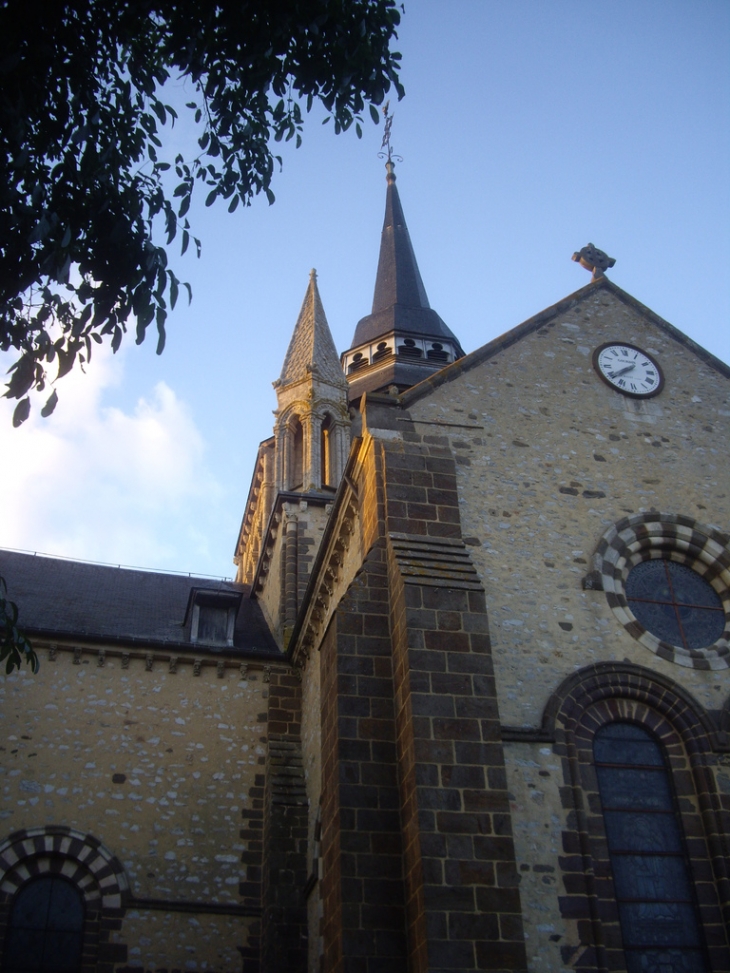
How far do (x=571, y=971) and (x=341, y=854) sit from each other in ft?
7.57

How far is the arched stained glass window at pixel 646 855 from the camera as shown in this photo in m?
9.38

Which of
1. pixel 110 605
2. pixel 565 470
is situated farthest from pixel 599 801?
pixel 110 605

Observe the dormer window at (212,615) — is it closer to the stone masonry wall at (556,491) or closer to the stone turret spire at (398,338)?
the stone masonry wall at (556,491)

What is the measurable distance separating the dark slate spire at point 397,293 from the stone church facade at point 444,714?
11.1 metres

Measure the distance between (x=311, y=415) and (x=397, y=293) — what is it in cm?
850

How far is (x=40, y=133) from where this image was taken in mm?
7812

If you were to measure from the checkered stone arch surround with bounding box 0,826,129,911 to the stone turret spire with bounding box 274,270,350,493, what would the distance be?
27.5ft

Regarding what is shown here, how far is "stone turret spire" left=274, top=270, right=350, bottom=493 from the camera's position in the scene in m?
21.0

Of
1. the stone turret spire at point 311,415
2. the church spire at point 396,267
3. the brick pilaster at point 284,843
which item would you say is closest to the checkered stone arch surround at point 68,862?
the brick pilaster at point 284,843

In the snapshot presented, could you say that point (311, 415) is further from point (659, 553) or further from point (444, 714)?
point (444, 714)

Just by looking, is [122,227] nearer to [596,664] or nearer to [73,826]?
[596,664]

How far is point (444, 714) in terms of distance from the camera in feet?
31.5

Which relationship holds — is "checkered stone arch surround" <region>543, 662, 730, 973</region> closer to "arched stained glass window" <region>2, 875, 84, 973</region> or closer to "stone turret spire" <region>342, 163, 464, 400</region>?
"arched stained glass window" <region>2, 875, 84, 973</region>

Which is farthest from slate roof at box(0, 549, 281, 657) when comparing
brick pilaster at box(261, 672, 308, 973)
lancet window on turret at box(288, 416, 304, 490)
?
lancet window on turret at box(288, 416, 304, 490)
